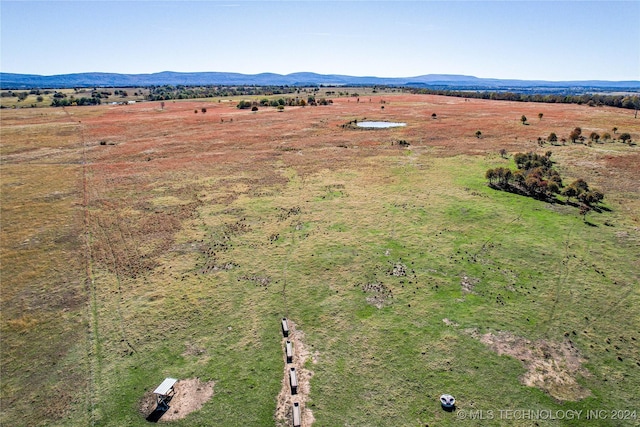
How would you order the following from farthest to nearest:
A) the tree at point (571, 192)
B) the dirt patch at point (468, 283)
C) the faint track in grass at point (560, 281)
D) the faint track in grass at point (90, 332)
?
the tree at point (571, 192) < the dirt patch at point (468, 283) < the faint track in grass at point (560, 281) < the faint track in grass at point (90, 332)

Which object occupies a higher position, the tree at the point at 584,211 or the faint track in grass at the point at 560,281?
the tree at the point at 584,211

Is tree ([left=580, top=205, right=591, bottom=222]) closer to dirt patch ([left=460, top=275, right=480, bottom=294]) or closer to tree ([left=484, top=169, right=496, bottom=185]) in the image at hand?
tree ([left=484, top=169, right=496, bottom=185])

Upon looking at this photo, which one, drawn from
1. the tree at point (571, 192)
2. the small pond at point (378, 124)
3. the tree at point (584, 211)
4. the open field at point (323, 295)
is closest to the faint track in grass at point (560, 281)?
the open field at point (323, 295)

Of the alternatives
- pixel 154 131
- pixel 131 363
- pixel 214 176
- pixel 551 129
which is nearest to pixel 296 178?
pixel 214 176

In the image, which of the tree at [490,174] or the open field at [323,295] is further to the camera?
the tree at [490,174]

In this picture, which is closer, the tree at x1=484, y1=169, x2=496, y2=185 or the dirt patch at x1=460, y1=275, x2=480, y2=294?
the dirt patch at x1=460, y1=275, x2=480, y2=294

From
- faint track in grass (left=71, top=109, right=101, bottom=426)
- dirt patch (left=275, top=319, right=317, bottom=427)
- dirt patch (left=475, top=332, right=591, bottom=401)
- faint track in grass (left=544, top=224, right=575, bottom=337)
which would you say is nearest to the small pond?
faint track in grass (left=544, top=224, right=575, bottom=337)

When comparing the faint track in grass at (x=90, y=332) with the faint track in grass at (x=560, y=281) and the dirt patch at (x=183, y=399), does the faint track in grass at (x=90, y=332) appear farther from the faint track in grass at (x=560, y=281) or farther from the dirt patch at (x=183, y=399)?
the faint track in grass at (x=560, y=281)
